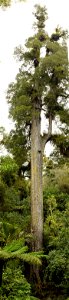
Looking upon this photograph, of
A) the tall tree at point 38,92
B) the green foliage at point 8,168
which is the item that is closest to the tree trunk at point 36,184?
the tall tree at point 38,92

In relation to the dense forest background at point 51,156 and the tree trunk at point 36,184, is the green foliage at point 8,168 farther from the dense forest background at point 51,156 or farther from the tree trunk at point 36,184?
the tree trunk at point 36,184

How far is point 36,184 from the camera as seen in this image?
48.6ft

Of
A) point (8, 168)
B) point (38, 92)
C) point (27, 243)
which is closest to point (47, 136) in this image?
point (38, 92)

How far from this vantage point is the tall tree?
597 inches

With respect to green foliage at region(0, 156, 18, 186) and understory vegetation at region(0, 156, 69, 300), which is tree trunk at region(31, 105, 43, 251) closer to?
understory vegetation at region(0, 156, 69, 300)

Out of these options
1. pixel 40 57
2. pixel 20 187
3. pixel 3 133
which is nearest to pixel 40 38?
pixel 40 57

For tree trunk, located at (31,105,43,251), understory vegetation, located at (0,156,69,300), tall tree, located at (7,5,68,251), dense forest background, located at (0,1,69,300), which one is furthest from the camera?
tall tree, located at (7,5,68,251)

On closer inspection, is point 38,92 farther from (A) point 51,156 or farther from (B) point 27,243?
(B) point 27,243

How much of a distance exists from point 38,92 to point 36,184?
10.2ft

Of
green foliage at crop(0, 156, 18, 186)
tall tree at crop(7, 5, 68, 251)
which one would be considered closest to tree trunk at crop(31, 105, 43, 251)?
tall tree at crop(7, 5, 68, 251)

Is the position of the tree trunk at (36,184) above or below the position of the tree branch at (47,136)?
below

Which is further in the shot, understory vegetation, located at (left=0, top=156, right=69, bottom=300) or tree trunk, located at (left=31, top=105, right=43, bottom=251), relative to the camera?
tree trunk, located at (left=31, top=105, right=43, bottom=251)

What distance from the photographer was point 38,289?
1298 cm

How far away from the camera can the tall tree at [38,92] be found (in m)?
15.2
